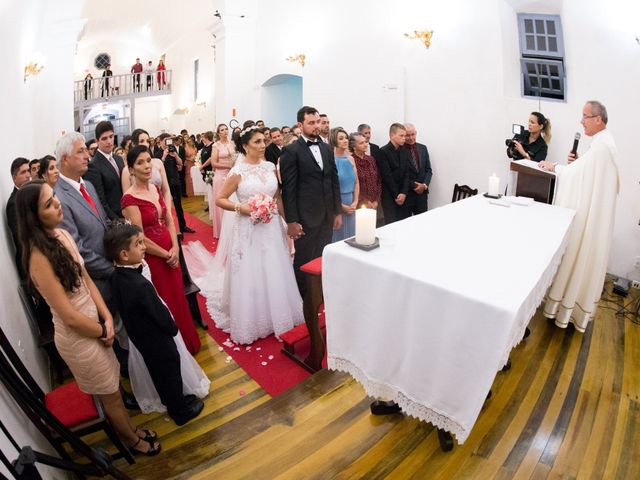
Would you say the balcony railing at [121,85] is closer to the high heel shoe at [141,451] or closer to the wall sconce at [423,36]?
the wall sconce at [423,36]

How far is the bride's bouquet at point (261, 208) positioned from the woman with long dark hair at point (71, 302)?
1395 millimetres

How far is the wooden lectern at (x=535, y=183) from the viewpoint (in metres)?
3.23

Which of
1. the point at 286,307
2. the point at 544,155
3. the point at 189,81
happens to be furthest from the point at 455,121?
the point at 189,81

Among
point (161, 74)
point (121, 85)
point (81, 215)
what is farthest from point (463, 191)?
point (121, 85)

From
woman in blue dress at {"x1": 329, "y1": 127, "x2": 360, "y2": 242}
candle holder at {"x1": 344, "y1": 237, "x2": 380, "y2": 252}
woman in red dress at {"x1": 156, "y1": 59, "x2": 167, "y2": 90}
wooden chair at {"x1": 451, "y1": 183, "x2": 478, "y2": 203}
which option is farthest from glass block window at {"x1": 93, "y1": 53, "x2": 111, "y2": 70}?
candle holder at {"x1": 344, "y1": 237, "x2": 380, "y2": 252}

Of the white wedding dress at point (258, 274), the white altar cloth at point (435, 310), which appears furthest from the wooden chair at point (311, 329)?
the white altar cloth at point (435, 310)

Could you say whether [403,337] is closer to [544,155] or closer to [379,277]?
[379,277]

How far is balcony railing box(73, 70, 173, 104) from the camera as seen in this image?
17.1 m

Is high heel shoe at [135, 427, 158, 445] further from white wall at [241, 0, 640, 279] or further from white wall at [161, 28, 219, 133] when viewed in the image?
white wall at [161, 28, 219, 133]

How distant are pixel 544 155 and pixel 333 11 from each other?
4.98 meters

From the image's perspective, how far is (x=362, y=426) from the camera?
7.31 feet

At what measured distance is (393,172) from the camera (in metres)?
5.46

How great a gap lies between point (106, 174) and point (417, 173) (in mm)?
3907

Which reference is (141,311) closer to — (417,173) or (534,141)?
(417,173)
